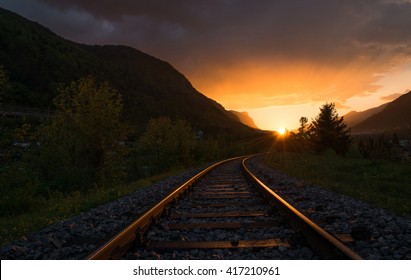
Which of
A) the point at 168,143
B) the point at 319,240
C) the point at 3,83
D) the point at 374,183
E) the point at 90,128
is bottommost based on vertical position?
the point at 374,183

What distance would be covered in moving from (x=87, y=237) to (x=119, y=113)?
49.4ft

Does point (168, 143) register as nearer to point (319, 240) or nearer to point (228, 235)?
point (228, 235)

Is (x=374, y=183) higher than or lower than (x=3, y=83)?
lower

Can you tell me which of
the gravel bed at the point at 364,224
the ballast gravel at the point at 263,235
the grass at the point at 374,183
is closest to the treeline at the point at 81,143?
the grass at the point at 374,183

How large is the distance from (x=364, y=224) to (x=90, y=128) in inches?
637

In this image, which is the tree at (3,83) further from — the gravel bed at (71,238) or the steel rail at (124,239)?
the steel rail at (124,239)

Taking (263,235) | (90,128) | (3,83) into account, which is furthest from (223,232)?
(90,128)

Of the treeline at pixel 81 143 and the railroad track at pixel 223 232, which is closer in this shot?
the railroad track at pixel 223 232

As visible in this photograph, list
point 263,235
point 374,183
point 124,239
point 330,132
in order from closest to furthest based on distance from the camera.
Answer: point 124,239 < point 263,235 < point 374,183 < point 330,132

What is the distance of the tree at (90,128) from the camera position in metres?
18.6

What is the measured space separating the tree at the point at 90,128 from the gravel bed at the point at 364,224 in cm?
1294

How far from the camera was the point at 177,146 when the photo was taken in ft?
103

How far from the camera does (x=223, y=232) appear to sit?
5.10m

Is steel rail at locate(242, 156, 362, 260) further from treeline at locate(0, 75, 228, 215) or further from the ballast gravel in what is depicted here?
treeline at locate(0, 75, 228, 215)
